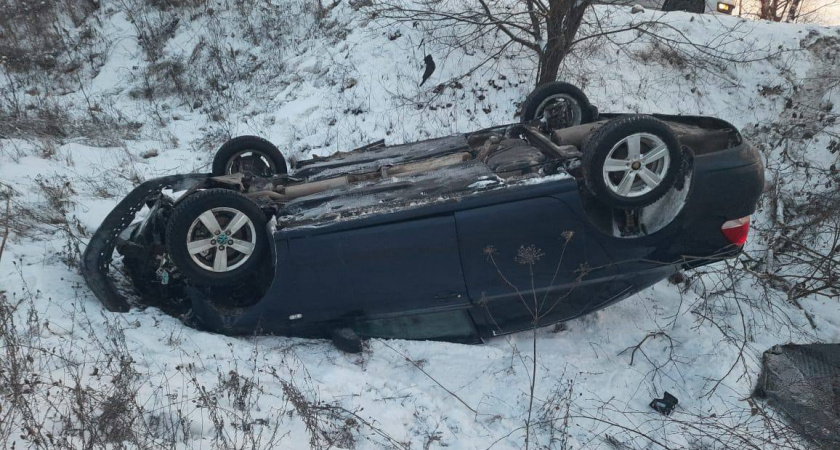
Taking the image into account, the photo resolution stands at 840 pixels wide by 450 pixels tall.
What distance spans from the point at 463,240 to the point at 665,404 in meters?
1.64

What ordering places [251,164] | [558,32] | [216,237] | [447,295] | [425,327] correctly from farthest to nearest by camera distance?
[558,32]
[251,164]
[425,327]
[447,295]
[216,237]

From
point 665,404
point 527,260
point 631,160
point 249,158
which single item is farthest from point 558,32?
point 665,404

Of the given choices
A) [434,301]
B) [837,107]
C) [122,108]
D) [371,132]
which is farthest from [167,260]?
[837,107]

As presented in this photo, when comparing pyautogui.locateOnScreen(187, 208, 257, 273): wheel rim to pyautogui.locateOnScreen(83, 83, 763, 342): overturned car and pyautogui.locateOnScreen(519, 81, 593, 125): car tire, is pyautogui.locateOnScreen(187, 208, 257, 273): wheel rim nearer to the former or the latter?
pyautogui.locateOnScreen(83, 83, 763, 342): overturned car

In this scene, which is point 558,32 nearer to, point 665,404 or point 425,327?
point 425,327

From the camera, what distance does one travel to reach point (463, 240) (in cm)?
345

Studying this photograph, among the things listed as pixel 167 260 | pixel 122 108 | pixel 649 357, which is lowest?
pixel 649 357

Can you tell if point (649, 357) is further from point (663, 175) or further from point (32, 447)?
point (32, 447)

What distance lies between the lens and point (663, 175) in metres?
3.48

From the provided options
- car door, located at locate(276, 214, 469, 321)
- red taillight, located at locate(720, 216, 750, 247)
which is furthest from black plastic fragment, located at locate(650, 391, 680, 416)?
car door, located at locate(276, 214, 469, 321)

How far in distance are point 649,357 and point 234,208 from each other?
9.88 ft

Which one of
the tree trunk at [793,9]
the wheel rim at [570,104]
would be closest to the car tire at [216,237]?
the wheel rim at [570,104]

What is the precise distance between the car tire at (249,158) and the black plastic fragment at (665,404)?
3.49 meters

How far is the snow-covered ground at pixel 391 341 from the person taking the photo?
3084mm
